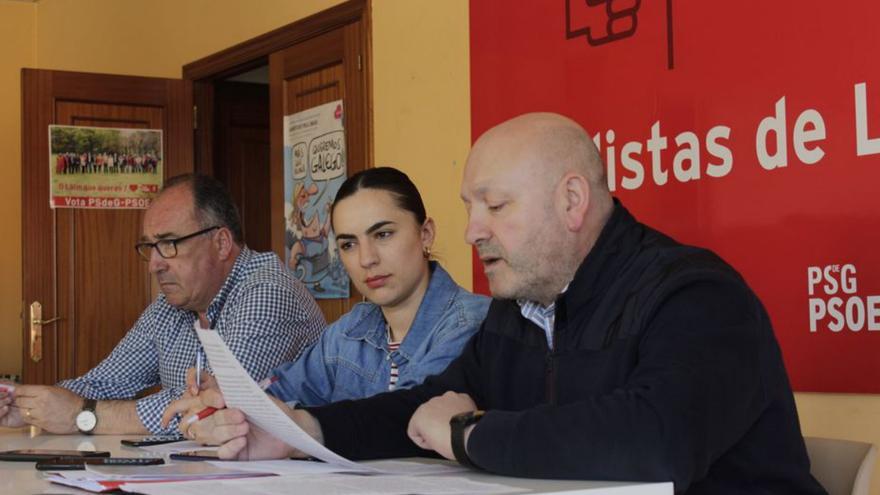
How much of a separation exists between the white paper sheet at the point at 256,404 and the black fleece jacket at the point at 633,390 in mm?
119

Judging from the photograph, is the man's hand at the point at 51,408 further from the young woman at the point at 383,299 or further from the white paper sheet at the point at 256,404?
the white paper sheet at the point at 256,404

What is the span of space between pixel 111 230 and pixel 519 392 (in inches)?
184

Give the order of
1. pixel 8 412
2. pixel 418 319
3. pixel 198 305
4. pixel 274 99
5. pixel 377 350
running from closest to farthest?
pixel 418 319
pixel 377 350
pixel 8 412
pixel 198 305
pixel 274 99

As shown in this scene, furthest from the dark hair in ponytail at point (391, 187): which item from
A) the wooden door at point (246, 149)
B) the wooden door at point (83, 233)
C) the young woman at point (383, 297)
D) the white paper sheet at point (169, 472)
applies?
the wooden door at point (246, 149)

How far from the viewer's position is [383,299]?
2.62 metres

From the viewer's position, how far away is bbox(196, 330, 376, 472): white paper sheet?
5.81 ft

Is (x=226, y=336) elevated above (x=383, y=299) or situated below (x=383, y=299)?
below

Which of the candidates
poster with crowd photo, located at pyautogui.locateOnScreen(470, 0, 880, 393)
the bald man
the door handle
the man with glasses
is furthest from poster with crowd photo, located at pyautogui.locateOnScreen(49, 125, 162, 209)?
the bald man

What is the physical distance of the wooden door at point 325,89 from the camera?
4.99 meters

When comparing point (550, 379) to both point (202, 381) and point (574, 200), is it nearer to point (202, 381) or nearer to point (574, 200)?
point (574, 200)

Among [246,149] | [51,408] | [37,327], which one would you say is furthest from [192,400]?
[246,149]

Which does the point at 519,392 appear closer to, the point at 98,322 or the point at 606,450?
the point at 606,450

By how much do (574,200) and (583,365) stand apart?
0.29 metres

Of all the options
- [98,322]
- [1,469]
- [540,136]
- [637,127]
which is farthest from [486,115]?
[98,322]
